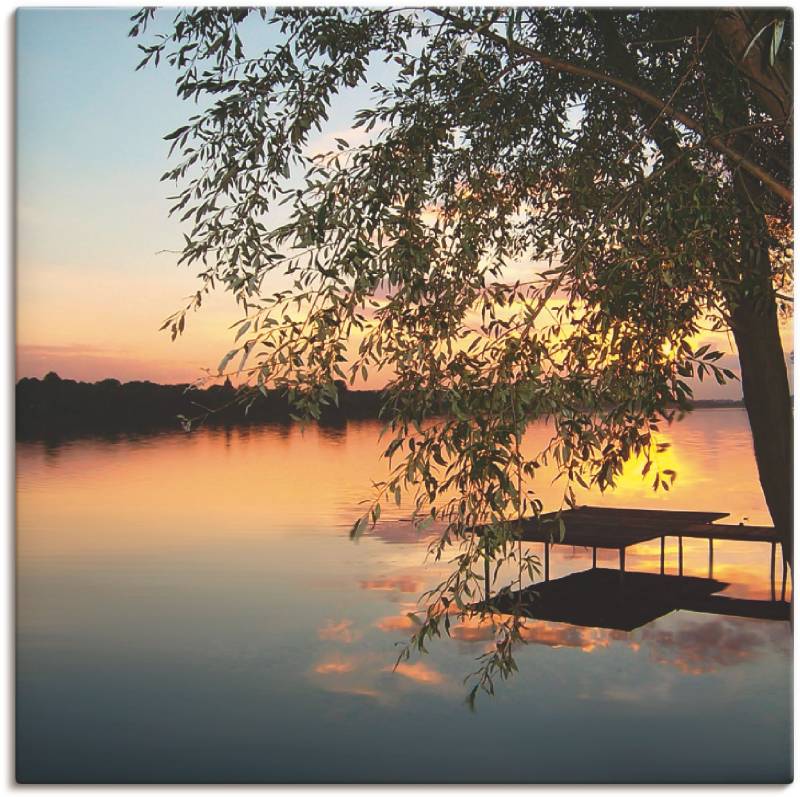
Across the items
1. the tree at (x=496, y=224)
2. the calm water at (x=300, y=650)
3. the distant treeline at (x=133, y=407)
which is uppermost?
the tree at (x=496, y=224)

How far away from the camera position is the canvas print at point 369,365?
3504mm

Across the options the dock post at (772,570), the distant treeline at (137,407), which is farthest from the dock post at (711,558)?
the distant treeline at (137,407)

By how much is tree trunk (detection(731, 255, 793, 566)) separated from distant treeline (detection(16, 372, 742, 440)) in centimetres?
39

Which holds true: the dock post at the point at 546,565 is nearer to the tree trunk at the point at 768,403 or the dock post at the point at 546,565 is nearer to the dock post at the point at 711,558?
the dock post at the point at 711,558

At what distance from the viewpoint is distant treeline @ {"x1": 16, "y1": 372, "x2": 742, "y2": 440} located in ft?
14.6

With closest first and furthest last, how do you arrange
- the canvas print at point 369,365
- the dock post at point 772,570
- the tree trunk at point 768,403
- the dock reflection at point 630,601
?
the canvas print at point 369,365, the tree trunk at point 768,403, the dock post at point 772,570, the dock reflection at point 630,601

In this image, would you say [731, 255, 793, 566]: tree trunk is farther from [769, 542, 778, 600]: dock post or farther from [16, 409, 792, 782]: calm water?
[769, 542, 778, 600]: dock post

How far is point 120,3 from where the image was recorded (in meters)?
4.46

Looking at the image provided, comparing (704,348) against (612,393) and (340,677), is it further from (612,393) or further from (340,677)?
(340,677)

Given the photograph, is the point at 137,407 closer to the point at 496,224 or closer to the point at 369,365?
the point at 369,365

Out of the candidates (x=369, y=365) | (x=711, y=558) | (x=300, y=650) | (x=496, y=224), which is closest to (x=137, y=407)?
(x=369, y=365)

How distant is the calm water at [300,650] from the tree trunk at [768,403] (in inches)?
18.7

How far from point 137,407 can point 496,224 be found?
6.44 ft

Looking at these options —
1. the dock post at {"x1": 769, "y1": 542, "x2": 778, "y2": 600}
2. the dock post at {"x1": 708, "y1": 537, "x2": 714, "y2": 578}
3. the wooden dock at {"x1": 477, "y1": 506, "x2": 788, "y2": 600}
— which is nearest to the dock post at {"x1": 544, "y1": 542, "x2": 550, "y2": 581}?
the wooden dock at {"x1": 477, "y1": 506, "x2": 788, "y2": 600}
